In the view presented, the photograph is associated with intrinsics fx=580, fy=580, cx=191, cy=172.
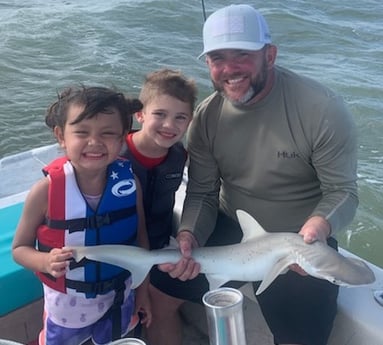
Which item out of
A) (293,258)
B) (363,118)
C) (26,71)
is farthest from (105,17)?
(293,258)

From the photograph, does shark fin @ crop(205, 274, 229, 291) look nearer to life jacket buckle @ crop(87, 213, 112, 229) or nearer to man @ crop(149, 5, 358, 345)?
man @ crop(149, 5, 358, 345)

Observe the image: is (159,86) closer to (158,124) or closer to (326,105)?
(158,124)

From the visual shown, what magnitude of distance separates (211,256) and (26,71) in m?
7.70

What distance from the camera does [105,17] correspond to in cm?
1190

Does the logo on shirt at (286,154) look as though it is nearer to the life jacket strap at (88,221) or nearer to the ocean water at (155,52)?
the life jacket strap at (88,221)

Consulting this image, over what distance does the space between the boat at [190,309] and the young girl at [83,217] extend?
0.21 m

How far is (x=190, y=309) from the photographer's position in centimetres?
312

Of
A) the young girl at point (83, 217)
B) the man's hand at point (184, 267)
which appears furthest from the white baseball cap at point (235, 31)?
the man's hand at point (184, 267)

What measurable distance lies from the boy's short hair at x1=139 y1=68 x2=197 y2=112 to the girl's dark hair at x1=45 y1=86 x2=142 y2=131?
0.80ft

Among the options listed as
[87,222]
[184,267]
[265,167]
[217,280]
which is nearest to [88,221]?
[87,222]

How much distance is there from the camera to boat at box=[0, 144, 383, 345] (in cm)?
237

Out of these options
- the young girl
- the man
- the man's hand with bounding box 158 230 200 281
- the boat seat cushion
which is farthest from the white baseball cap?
the boat seat cushion

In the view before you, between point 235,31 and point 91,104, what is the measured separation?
77 centimetres

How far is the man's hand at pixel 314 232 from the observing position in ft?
7.35
